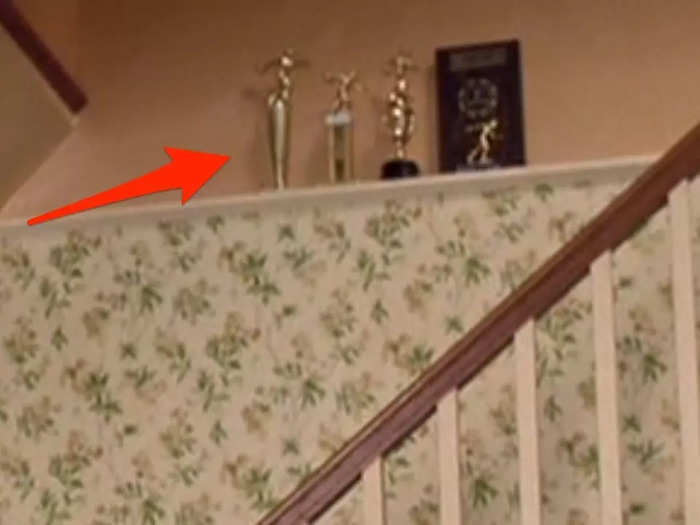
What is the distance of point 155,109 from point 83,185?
10.1 inches

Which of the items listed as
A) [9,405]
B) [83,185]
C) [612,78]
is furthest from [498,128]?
[9,405]

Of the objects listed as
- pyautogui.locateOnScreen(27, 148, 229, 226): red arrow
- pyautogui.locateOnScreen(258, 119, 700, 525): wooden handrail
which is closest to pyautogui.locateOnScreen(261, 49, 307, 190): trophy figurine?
pyautogui.locateOnScreen(27, 148, 229, 226): red arrow

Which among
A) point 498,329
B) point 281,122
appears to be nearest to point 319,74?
point 281,122

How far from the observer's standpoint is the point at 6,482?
2.56 m

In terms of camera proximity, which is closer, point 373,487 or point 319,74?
point 373,487

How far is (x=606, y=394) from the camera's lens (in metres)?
1.63

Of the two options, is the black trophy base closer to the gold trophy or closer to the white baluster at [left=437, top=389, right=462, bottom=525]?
the gold trophy

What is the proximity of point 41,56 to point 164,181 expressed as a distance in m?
0.40

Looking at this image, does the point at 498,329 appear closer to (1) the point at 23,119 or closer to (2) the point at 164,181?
(2) the point at 164,181

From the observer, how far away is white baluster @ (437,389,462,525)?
166 cm

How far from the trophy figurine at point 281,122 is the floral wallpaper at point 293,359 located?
0.09 m

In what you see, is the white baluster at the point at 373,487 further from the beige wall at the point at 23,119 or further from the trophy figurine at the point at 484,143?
the beige wall at the point at 23,119

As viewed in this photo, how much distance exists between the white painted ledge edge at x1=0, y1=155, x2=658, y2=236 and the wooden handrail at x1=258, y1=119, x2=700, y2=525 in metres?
0.71

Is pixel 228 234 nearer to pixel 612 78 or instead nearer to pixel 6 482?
pixel 6 482
